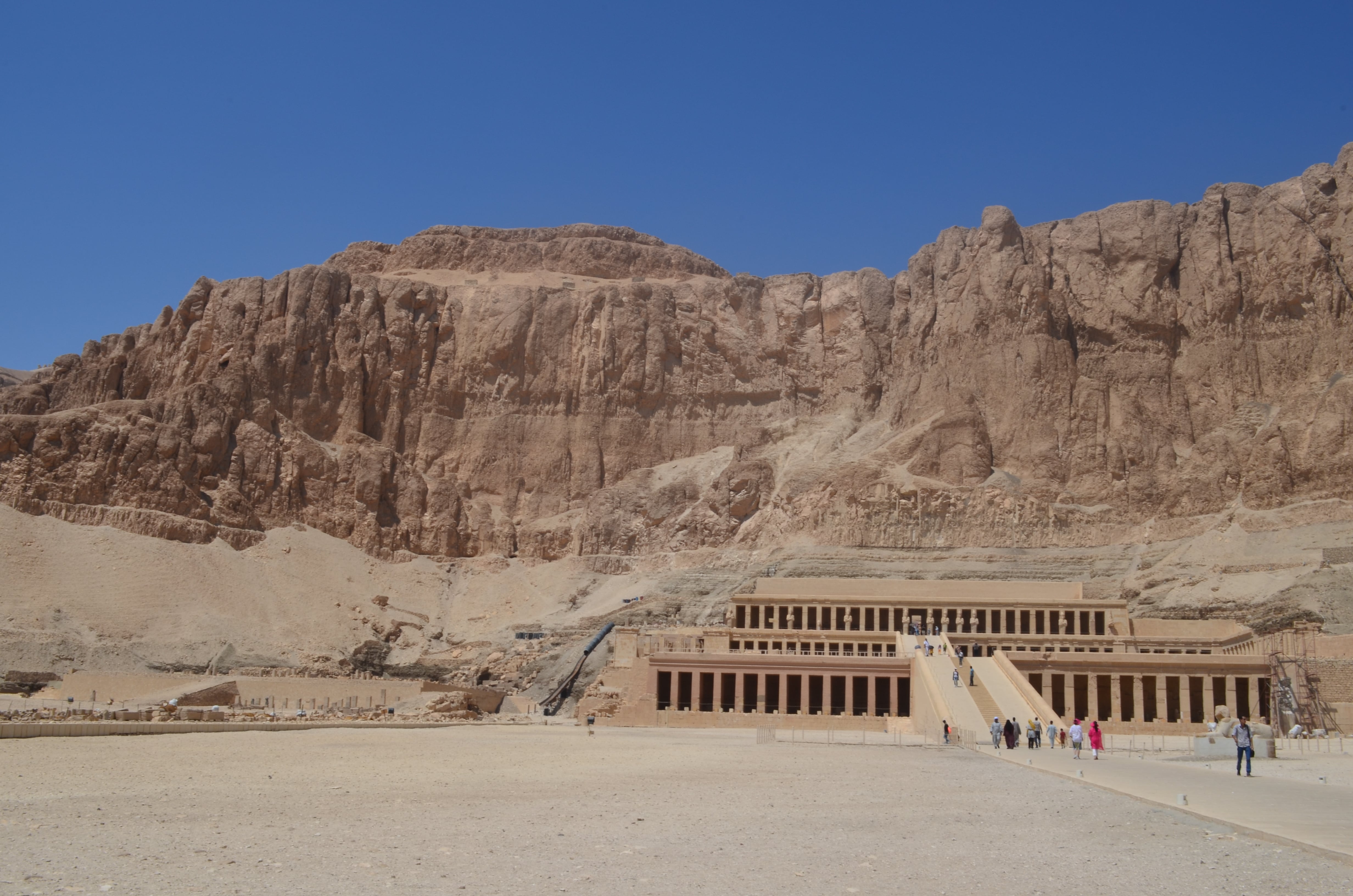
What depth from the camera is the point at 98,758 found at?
2527 cm

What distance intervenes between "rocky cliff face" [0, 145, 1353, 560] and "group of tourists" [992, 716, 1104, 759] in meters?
48.3

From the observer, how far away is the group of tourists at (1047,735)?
3083 cm

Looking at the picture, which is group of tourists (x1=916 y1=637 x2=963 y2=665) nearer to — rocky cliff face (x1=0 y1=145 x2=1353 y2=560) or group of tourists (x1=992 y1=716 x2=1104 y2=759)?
group of tourists (x1=992 y1=716 x2=1104 y2=759)

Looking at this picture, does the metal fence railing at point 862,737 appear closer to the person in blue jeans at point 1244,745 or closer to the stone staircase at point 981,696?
the stone staircase at point 981,696

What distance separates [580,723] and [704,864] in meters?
37.5

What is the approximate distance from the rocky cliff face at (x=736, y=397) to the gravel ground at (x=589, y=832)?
6665 cm

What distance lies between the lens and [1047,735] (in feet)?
121

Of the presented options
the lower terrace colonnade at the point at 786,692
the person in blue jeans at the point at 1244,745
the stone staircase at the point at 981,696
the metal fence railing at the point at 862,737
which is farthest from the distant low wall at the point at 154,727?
the person in blue jeans at the point at 1244,745

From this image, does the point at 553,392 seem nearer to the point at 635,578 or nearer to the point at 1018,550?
the point at 635,578

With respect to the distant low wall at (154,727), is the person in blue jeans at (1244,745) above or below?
above

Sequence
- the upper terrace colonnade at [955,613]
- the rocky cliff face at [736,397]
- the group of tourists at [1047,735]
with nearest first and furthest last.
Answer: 1. the group of tourists at [1047,735]
2. the upper terrace colonnade at [955,613]
3. the rocky cliff face at [736,397]

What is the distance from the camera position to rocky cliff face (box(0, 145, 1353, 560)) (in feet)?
298

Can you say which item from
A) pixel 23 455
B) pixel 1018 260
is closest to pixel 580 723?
pixel 23 455

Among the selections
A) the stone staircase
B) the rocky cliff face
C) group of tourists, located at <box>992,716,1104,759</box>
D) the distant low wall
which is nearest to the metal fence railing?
group of tourists, located at <box>992,716,1104,759</box>
